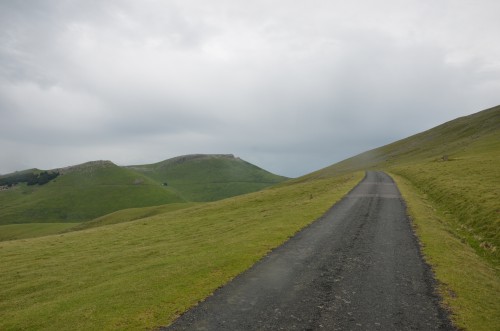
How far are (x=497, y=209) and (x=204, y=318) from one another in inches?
1151

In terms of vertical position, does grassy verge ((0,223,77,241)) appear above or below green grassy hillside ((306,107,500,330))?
below

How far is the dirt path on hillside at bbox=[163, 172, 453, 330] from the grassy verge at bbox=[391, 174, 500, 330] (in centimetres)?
63

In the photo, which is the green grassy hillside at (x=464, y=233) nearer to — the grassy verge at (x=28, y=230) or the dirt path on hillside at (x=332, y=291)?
the dirt path on hillside at (x=332, y=291)

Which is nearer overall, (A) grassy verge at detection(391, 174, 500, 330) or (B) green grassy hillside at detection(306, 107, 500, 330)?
(A) grassy verge at detection(391, 174, 500, 330)

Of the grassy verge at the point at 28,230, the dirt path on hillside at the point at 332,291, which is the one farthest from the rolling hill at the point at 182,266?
the grassy verge at the point at 28,230

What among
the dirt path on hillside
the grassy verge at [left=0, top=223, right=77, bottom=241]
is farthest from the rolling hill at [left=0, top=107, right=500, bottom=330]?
the grassy verge at [left=0, top=223, right=77, bottom=241]

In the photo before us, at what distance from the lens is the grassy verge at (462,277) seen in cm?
1311

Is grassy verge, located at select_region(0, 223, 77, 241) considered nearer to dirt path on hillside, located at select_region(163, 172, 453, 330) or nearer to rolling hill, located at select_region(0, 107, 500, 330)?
rolling hill, located at select_region(0, 107, 500, 330)

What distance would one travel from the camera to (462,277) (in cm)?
1728

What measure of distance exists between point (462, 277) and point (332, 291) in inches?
278

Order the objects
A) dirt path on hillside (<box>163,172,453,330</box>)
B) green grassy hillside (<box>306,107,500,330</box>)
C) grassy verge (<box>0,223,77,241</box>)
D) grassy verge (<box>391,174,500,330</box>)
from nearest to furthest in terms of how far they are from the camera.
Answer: dirt path on hillside (<box>163,172,453,330</box>) < grassy verge (<box>391,174,500,330</box>) < green grassy hillside (<box>306,107,500,330</box>) < grassy verge (<box>0,223,77,241</box>)

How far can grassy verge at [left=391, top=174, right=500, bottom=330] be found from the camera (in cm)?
1311

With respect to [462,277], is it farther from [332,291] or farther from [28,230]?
[28,230]

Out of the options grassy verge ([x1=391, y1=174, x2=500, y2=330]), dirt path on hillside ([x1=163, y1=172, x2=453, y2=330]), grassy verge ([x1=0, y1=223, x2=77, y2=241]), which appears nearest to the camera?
dirt path on hillside ([x1=163, y1=172, x2=453, y2=330])
